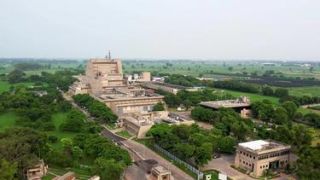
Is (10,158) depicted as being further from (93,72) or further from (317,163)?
(93,72)

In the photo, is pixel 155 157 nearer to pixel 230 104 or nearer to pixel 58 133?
pixel 58 133

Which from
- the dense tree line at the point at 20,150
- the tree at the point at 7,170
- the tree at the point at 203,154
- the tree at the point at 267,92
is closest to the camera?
the tree at the point at 7,170

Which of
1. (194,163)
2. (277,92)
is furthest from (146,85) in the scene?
(194,163)

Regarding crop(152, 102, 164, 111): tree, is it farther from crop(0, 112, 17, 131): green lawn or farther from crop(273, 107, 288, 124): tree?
crop(0, 112, 17, 131): green lawn

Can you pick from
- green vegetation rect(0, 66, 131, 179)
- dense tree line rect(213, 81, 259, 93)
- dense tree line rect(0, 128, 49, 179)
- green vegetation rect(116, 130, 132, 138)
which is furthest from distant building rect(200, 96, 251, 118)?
dense tree line rect(0, 128, 49, 179)

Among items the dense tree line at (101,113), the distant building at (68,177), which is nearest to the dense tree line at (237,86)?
the dense tree line at (101,113)

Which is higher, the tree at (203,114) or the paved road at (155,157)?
the tree at (203,114)

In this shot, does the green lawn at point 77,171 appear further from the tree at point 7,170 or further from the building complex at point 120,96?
the building complex at point 120,96
